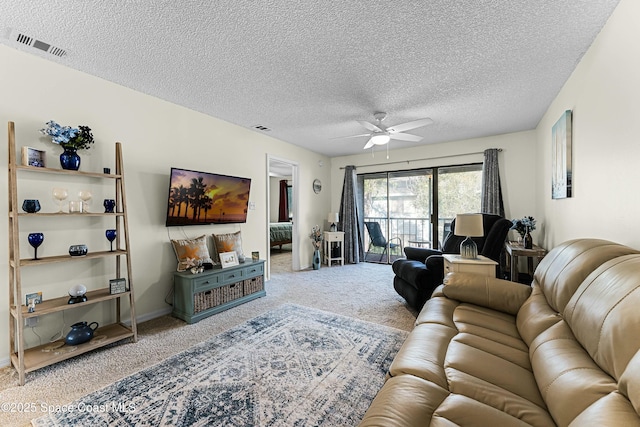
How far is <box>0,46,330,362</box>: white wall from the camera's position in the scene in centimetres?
224

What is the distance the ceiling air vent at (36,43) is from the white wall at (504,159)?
16.4 feet

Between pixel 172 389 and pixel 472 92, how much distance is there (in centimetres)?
385

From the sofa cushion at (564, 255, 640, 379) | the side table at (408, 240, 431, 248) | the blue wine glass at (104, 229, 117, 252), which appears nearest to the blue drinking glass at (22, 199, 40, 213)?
the blue wine glass at (104, 229, 117, 252)

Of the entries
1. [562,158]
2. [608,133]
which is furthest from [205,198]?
[562,158]

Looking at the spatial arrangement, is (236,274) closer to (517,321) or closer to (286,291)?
(286,291)

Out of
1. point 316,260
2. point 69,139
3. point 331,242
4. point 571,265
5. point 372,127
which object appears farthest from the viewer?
point 331,242

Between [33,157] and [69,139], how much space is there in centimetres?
27

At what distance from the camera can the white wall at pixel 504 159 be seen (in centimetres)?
448

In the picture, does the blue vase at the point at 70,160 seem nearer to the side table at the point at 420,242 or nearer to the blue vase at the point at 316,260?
the blue vase at the point at 316,260

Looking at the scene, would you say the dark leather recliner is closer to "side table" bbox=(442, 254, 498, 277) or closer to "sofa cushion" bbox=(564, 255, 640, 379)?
"side table" bbox=(442, 254, 498, 277)

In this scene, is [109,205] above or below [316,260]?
above

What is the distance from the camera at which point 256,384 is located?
6.18 feet

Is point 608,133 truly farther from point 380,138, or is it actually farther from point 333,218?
point 333,218

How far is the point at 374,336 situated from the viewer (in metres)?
2.58
